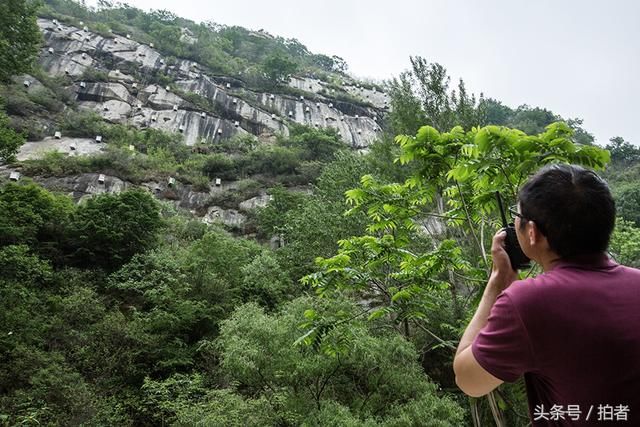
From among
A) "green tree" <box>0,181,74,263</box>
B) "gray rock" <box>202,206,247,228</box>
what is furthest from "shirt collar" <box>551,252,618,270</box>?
"gray rock" <box>202,206,247,228</box>

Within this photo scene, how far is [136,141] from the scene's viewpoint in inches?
950

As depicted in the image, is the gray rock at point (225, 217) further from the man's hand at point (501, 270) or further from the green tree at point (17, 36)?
the man's hand at point (501, 270)

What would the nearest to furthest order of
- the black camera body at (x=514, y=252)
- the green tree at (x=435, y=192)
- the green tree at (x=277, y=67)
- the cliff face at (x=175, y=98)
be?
the black camera body at (x=514, y=252) < the green tree at (x=435, y=192) < the cliff face at (x=175, y=98) < the green tree at (x=277, y=67)

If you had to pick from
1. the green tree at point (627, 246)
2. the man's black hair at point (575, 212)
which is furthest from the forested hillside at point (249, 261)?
the man's black hair at point (575, 212)

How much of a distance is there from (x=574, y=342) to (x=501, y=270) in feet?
1.24

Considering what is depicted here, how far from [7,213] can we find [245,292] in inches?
258

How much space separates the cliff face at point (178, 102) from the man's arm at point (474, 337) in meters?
19.3

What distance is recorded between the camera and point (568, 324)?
880 millimetres

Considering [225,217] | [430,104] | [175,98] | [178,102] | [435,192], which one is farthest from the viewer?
[175,98]

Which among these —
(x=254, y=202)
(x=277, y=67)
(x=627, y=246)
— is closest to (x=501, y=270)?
(x=627, y=246)

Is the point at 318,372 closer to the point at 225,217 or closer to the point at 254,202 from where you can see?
the point at 225,217

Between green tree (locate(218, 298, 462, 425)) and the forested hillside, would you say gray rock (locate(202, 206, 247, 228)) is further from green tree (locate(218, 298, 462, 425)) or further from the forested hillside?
green tree (locate(218, 298, 462, 425))

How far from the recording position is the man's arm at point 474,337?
996 mm

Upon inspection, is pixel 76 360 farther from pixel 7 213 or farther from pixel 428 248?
Result: pixel 428 248
